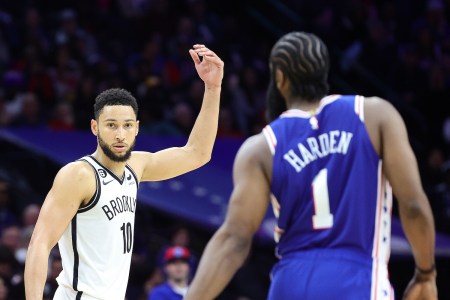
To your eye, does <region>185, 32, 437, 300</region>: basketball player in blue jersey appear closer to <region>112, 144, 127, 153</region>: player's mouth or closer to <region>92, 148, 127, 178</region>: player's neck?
<region>112, 144, 127, 153</region>: player's mouth

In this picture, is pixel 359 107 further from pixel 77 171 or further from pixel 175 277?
pixel 175 277

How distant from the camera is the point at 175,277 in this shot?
33.4 feet

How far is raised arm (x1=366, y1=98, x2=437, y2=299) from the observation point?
401 cm

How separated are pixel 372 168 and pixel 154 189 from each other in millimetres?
8422

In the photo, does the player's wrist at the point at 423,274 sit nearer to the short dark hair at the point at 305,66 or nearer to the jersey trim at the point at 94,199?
the short dark hair at the point at 305,66

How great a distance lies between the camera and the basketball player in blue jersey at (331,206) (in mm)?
4070

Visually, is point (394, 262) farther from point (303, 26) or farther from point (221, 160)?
point (303, 26)

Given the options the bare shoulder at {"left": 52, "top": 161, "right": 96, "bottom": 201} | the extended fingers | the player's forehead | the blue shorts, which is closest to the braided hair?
the blue shorts

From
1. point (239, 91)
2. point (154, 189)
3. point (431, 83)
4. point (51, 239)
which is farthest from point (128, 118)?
point (431, 83)

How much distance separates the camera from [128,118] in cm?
559

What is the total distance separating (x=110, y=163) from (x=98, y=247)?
19.7 inches

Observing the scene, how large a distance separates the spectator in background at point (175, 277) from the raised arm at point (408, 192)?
5.92m

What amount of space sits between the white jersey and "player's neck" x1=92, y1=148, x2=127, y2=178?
0.20 ft

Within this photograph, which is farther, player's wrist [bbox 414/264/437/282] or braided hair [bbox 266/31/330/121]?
Result: braided hair [bbox 266/31/330/121]
